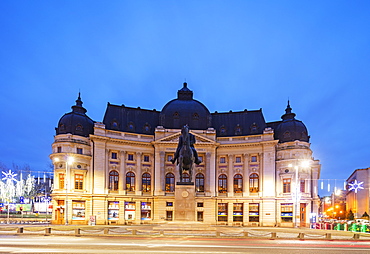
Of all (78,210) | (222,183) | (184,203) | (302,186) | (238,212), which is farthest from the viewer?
(222,183)

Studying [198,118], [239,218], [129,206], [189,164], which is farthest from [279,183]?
[189,164]

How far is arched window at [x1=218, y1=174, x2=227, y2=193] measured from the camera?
259 ft

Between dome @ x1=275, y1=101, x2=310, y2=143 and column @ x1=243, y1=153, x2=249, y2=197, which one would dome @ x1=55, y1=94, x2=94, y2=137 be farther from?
dome @ x1=275, y1=101, x2=310, y2=143

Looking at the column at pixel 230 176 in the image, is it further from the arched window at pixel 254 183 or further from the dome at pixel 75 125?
the dome at pixel 75 125

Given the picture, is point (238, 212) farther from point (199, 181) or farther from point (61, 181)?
point (61, 181)

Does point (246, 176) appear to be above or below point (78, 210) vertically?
above

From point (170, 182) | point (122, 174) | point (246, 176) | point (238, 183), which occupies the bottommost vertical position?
point (238, 183)

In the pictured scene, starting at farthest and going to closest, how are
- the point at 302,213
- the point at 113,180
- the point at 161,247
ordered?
the point at 113,180 → the point at 302,213 → the point at 161,247

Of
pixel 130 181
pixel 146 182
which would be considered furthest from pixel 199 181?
pixel 130 181

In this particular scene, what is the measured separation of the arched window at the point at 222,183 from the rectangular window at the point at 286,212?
12709mm

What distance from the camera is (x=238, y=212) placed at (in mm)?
76875

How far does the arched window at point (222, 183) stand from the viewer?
79.1 meters

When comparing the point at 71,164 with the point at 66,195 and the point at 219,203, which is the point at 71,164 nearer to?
the point at 66,195

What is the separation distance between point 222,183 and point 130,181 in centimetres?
2039
